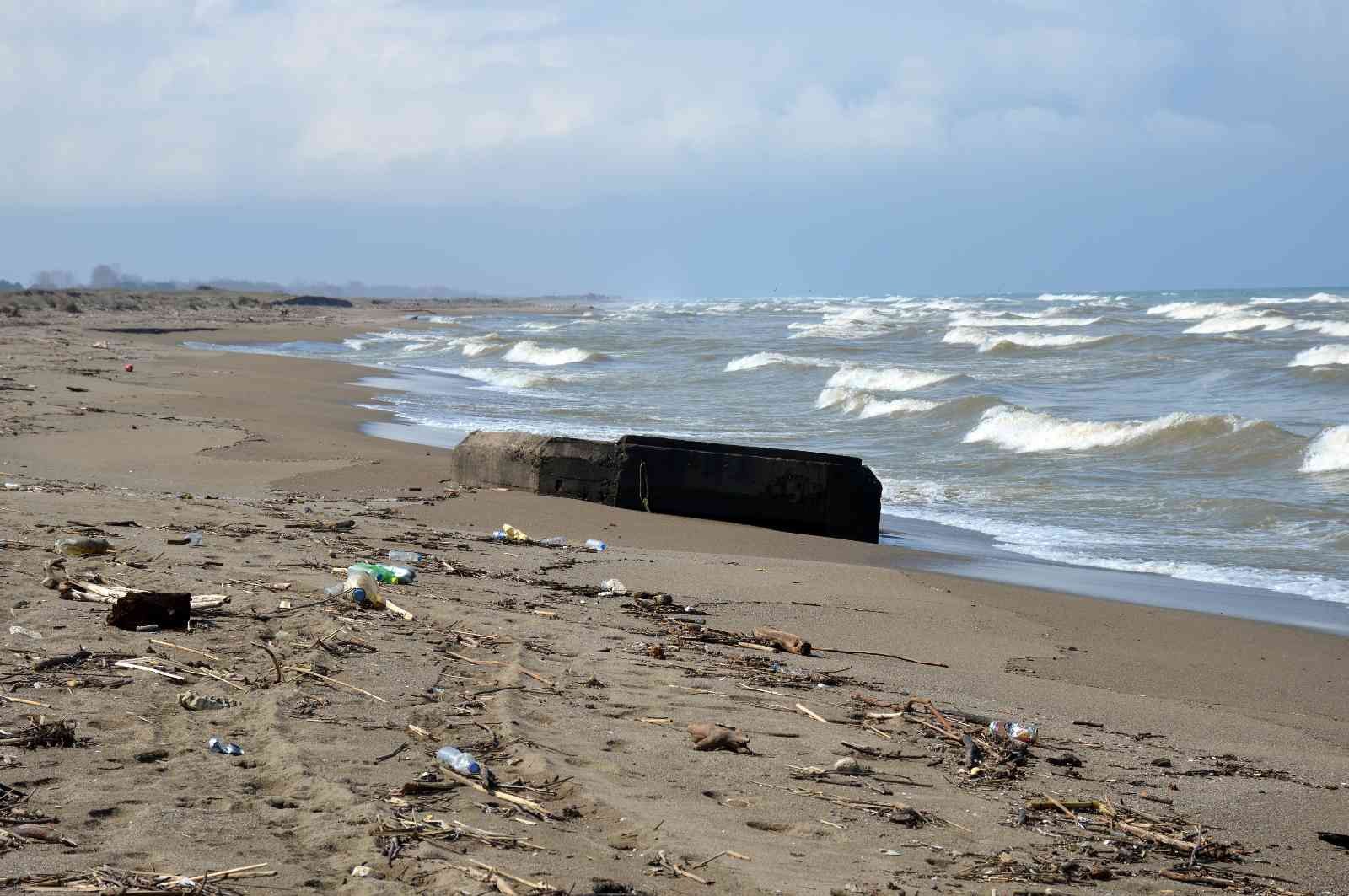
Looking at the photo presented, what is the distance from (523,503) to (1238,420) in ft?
36.4

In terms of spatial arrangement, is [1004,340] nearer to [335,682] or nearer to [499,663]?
[499,663]

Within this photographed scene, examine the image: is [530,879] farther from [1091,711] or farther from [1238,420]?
[1238,420]

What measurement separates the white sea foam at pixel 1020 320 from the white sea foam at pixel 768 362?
17825 mm

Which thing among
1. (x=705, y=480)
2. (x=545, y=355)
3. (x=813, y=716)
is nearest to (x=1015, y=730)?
(x=813, y=716)

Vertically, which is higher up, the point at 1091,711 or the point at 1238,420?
the point at 1238,420

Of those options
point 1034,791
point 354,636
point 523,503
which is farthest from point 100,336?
point 1034,791

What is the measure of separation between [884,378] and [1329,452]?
12726 mm

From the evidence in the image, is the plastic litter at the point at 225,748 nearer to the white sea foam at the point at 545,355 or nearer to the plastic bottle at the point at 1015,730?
the plastic bottle at the point at 1015,730

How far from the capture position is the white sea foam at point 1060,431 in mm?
16547

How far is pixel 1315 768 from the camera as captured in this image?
15.4 feet

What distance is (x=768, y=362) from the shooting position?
102 feet

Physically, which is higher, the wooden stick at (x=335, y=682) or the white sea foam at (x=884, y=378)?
the white sea foam at (x=884, y=378)

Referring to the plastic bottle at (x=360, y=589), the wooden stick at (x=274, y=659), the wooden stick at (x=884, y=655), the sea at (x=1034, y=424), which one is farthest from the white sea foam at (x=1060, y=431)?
the wooden stick at (x=274, y=659)

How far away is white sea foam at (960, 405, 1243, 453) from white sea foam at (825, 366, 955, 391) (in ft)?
24.9
